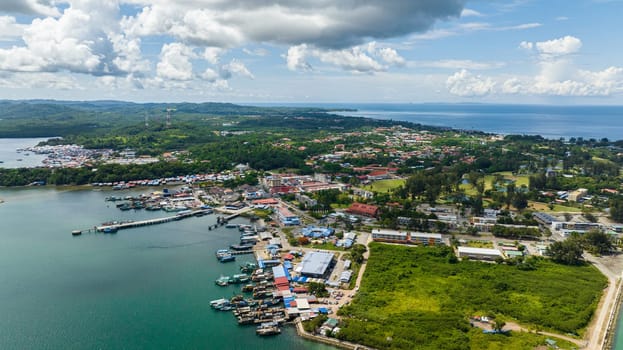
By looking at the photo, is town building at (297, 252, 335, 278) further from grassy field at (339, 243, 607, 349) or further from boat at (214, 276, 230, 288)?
boat at (214, 276, 230, 288)

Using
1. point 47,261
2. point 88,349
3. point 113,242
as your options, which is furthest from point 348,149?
point 88,349

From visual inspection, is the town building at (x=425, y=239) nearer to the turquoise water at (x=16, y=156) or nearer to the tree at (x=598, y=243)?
the tree at (x=598, y=243)

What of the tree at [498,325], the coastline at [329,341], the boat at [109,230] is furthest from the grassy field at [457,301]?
the boat at [109,230]

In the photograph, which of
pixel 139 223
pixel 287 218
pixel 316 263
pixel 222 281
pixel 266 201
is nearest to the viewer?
pixel 222 281

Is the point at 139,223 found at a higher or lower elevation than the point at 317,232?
lower

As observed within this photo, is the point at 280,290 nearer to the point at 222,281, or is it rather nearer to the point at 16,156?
the point at 222,281

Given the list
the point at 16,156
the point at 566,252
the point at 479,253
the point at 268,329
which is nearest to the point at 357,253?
the point at 479,253
